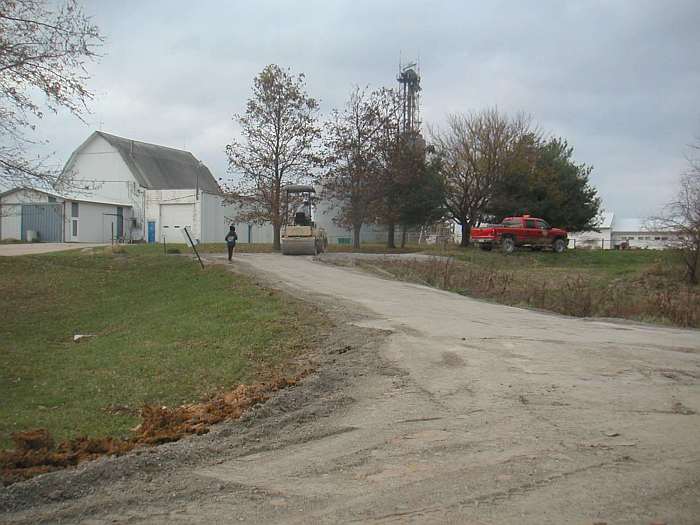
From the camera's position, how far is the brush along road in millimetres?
4934

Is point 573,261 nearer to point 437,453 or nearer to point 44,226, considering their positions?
point 44,226

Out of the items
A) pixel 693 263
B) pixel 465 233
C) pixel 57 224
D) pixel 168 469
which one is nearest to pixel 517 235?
pixel 465 233

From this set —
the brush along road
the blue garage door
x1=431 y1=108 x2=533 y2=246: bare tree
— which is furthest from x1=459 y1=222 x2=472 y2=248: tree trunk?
the brush along road

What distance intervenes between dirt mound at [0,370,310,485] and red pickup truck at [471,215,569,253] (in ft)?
106

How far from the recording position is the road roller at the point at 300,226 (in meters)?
31.1

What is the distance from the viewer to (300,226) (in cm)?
3150

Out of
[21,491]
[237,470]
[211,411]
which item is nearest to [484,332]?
[211,411]

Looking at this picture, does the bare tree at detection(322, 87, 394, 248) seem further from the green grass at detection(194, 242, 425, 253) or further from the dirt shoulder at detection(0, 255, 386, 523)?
the dirt shoulder at detection(0, 255, 386, 523)

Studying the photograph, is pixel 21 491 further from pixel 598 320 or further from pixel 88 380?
pixel 598 320

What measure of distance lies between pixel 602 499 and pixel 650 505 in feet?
1.06

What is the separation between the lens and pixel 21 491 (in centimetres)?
528

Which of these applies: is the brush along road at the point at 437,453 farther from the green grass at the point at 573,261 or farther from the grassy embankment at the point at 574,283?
the green grass at the point at 573,261

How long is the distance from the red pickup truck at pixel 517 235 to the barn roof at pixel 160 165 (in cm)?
2062

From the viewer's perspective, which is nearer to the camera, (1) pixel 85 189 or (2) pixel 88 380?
(2) pixel 88 380
